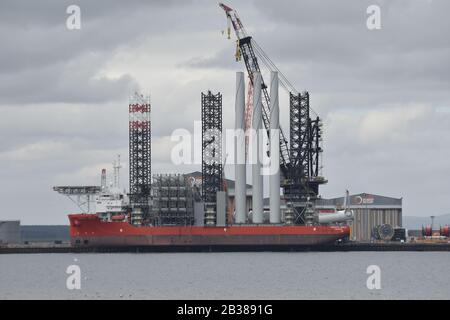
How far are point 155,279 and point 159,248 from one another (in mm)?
57463

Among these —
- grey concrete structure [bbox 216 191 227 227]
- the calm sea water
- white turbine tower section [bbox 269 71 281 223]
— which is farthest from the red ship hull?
white turbine tower section [bbox 269 71 281 223]

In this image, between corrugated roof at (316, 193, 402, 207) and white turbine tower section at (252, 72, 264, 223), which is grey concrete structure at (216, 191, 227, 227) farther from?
corrugated roof at (316, 193, 402, 207)

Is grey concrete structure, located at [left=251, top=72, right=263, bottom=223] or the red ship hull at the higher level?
grey concrete structure, located at [left=251, top=72, right=263, bottom=223]

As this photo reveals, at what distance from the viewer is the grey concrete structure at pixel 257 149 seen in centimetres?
15262

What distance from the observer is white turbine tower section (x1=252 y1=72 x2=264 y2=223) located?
501ft

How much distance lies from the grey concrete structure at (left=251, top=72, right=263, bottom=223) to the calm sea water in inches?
326

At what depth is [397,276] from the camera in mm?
105375

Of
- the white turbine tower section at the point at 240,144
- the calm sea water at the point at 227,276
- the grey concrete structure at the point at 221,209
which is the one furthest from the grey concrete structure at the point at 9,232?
the white turbine tower section at the point at 240,144

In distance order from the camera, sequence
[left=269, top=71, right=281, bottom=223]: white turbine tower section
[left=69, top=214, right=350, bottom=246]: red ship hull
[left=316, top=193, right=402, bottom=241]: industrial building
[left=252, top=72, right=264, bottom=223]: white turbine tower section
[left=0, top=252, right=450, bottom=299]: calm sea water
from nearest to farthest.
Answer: [left=0, top=252, right=450, bottom=299]: calm sea water → [left=269, top=71, right=281, bottom=223]: white turbine tower section → [left=252, top=72, right=264, bottom=223]: white turbine tower section → [left=69, top=214, right=350, bottom=246]: red ship hull → [left=316, top=193, right=402, bottom=241]: industrial building

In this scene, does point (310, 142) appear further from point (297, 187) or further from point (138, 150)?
point (138, 150)

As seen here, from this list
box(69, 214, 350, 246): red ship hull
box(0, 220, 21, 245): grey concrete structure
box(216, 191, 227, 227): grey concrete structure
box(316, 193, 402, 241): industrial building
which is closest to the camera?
box(69, 214, 350, 246): red ship hull

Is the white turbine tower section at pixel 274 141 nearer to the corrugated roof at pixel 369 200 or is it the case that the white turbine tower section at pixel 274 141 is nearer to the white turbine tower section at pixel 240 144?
the white turbine tower section at pixel 240 144

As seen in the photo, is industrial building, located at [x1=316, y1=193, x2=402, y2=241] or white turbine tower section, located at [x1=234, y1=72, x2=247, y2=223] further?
industrial building, located at [x1=316, y1=193, x2=402, y2=241]
